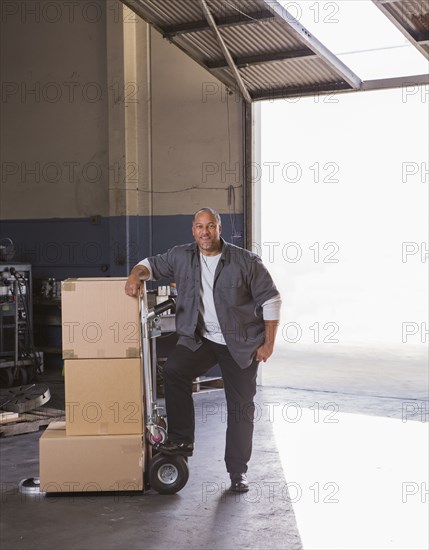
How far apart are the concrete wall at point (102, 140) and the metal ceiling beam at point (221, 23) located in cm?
126

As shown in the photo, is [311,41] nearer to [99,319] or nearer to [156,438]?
[99,319]

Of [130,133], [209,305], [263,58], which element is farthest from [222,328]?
[130,133]

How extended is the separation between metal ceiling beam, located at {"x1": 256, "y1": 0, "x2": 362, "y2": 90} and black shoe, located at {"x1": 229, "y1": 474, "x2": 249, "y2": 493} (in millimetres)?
3704

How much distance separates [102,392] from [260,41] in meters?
3.79

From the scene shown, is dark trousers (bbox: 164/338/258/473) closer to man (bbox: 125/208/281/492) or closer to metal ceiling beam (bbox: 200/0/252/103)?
man (bbox: 125/208/281/492)

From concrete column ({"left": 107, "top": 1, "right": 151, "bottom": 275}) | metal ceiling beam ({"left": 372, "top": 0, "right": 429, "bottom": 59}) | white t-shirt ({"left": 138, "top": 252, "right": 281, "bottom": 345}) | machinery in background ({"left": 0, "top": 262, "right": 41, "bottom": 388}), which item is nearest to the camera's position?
white t-shirt ({"left": 138, "top": 252, "right": 281, "bottom": 345})

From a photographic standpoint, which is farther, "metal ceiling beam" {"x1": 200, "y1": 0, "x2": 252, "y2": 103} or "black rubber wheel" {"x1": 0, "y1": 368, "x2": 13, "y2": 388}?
"black rubber wheel" {"x1": 0, "y1": 368, "x2": 13, "y2": 388}

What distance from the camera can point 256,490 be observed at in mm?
4645

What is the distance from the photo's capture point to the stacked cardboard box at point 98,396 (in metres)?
4.54

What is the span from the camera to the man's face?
4.64 m

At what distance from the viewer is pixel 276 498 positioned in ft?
14.8

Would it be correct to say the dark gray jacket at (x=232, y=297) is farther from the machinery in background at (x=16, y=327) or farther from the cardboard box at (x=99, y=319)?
the machinery in background at (x=16, y=327)

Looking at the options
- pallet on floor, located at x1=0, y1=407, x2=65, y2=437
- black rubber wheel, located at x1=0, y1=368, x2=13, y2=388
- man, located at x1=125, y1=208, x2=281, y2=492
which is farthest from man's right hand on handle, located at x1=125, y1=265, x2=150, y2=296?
black rubber wheel, located at x1=0, y1=368, x2=13, y2=388

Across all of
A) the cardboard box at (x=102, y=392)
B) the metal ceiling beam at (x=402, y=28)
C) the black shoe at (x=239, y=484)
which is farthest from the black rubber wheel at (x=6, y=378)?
the metal ceiling beam at (x=402, y=28)
